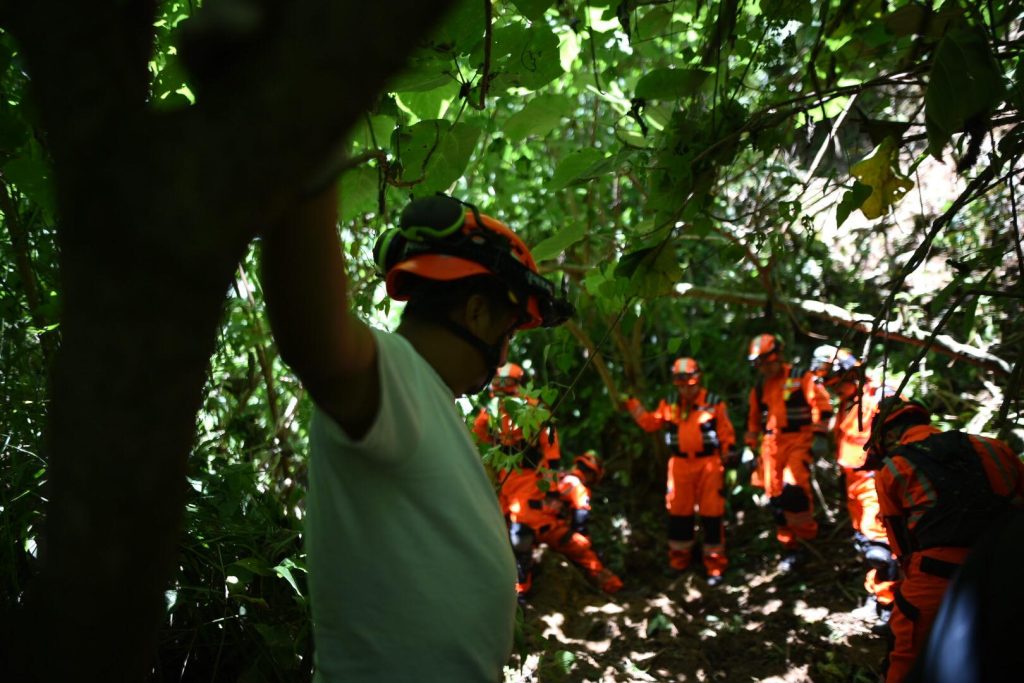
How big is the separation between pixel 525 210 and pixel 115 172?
23.2ft

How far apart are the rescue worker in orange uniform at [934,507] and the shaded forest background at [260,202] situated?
676mm

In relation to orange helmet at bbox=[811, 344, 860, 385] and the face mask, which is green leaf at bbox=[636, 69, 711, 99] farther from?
orange helmet at bbox=[811, 344, 860, 385]

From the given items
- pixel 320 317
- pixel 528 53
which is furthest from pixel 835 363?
pixel 320 317

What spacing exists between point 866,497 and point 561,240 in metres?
4.34

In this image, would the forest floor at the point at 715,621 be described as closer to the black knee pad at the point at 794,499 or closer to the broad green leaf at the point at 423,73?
the black knee pad at the point at 794,499

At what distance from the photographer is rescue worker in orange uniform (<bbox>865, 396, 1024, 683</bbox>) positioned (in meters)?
3.54

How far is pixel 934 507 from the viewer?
12.0ft

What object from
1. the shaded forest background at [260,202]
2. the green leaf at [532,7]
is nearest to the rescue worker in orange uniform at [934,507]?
the shaded forest background at [260,202]

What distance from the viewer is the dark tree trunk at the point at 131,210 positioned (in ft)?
2.02

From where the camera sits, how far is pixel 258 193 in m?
0.64

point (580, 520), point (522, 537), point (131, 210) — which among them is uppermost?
point (131, 210)

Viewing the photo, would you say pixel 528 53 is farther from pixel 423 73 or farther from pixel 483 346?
pixel 483 346

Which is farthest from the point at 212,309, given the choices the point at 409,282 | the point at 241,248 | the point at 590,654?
the point at 590,654

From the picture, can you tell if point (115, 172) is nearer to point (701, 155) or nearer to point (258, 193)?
point (258, 193)
